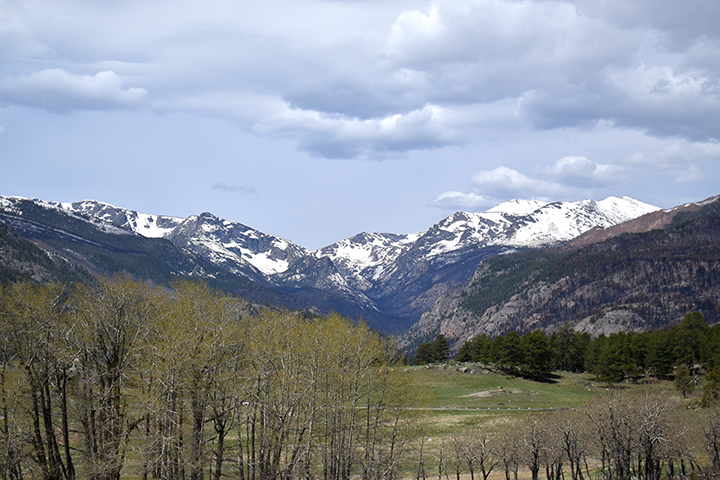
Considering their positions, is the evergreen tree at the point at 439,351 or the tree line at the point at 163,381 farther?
the evergreen tree at the point at 439,351

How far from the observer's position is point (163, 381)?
1823 inches

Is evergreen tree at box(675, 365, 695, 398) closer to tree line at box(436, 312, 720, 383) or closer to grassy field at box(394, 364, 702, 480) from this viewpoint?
grassy field at box(394, 364, 702, 480)

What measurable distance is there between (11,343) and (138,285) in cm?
1301

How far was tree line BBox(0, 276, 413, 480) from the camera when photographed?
46.7 m

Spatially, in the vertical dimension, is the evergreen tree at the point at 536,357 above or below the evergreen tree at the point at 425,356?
above

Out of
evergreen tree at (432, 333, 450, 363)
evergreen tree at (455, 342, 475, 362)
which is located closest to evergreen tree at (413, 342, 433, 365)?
evergreen tree at (432, 333, 450, 363)

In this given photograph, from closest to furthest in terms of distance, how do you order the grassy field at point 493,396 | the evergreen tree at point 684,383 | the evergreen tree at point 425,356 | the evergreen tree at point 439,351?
the grassy field at point 493,396 < the evergreen tree at point 684,383 < the evergreen tree at point 439,351 < the evergreen tree at point 425,356

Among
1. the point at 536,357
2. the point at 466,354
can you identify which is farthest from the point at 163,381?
the point at 466,354

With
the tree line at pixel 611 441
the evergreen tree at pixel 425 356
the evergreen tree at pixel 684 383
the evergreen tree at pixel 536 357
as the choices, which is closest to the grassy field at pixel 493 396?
the evergreen tree at pixel 684 383

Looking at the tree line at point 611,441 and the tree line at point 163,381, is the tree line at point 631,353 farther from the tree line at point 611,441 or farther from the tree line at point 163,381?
the tree line at point 163,381

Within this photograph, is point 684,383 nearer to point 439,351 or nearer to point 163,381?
point 163,381

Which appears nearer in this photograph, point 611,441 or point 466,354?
point 611,441

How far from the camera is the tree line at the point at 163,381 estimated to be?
1839 inches

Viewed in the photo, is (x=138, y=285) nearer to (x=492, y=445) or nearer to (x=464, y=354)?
(x=492, y=445)
